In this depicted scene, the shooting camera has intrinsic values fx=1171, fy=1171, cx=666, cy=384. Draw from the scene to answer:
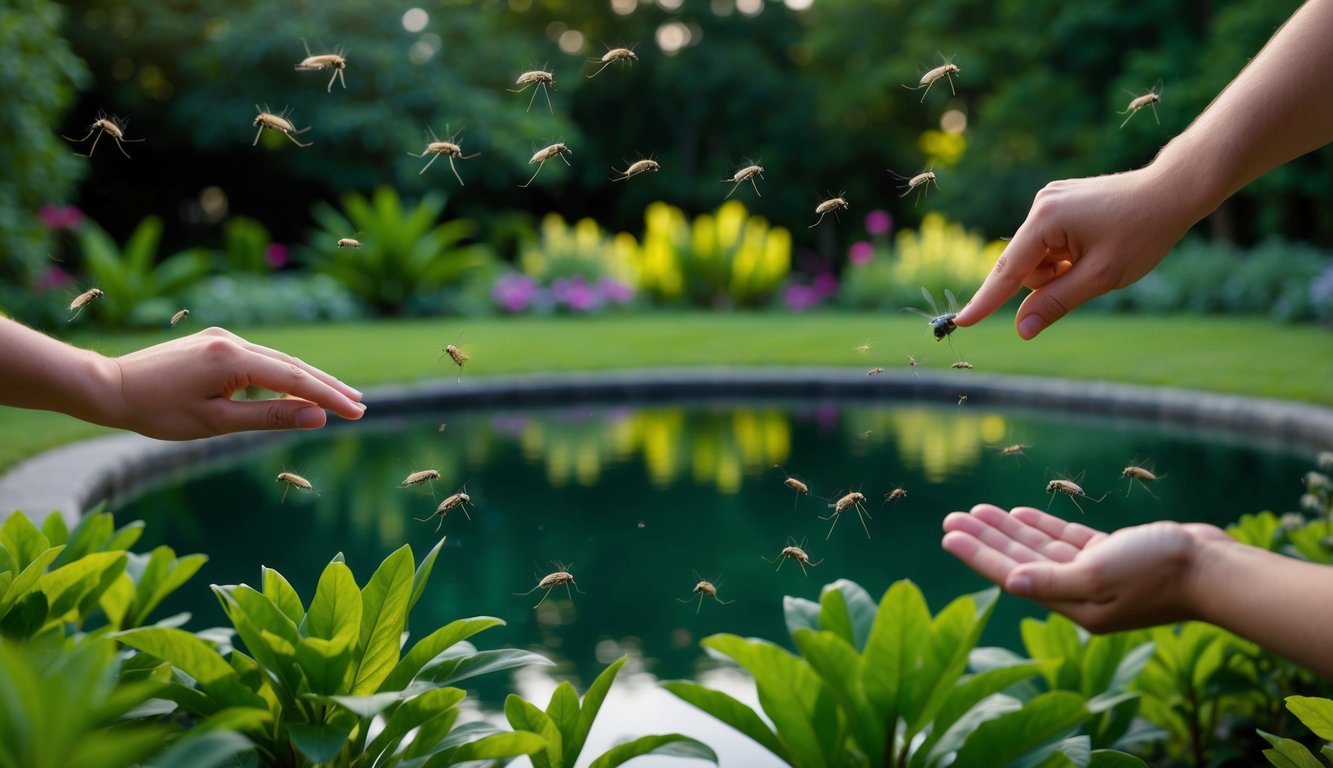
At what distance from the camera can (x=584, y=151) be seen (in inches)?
800

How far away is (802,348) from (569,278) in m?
4.64

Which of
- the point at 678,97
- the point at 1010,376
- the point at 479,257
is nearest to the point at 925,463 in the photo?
the point at 1010,376

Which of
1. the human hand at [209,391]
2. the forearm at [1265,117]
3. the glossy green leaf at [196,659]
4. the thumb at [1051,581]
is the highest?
the forearm at [1265,117]

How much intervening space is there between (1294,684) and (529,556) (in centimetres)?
263

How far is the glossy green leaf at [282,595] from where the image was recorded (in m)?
1.94

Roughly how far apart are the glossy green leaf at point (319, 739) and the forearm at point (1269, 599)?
1148 millimetres

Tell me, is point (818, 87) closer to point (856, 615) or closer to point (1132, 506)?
point (1132, 506)

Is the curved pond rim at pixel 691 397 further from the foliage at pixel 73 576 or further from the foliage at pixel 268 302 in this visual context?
the foliage at pixel 268 302

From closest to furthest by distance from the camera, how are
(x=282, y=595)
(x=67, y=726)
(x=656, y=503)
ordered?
1. (x=67, y=726)
2. (x=282, y=595)
3. (x=656, y=503)

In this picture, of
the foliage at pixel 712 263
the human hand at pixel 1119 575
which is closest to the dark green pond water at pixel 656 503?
the human hand at pixel 1119 575

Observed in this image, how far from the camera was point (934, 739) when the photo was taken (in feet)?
5.85

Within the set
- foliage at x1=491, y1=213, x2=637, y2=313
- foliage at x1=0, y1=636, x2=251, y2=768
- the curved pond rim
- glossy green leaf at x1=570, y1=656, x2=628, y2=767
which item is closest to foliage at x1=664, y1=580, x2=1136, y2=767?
glossy green leaf at x1=570, y1=656, x2=628, y2=767

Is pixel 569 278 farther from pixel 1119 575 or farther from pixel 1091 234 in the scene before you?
Answer: pixel 1119 575

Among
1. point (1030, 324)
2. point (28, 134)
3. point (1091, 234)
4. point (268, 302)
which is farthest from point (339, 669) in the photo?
point (268, 302)
